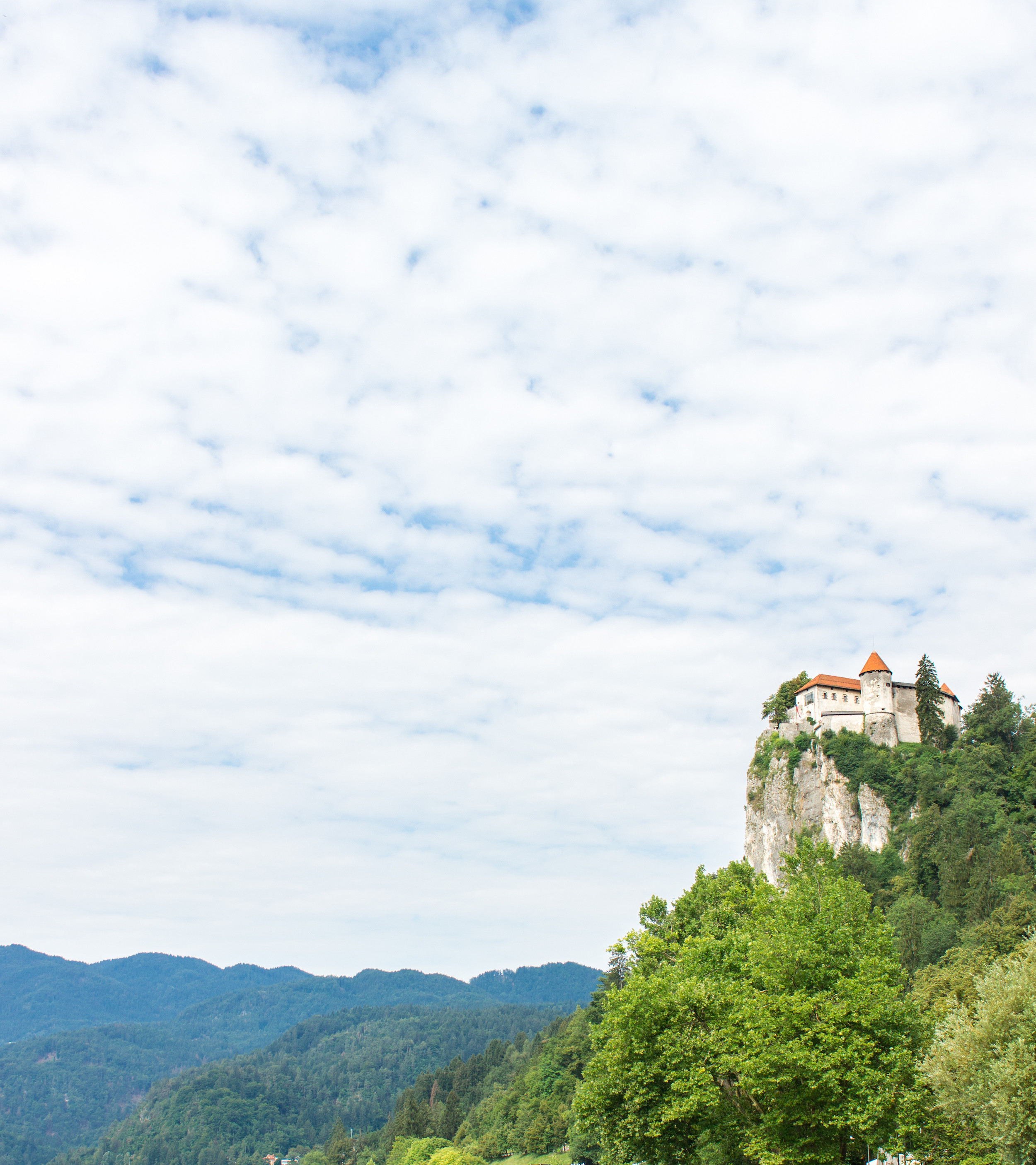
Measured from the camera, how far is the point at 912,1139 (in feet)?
128

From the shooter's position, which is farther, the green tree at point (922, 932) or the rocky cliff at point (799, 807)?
the rocky cliff at point (799, 807)

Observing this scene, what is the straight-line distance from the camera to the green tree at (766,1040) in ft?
126

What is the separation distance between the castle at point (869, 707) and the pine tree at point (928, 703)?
52.4 inches

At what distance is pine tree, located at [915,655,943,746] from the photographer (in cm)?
12681

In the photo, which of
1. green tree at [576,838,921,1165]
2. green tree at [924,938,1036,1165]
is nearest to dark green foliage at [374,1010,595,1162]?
green tree at [576,838,921,1165]

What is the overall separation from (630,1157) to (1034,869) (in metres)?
65.6

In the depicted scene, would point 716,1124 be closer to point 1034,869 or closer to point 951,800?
point 1034,869

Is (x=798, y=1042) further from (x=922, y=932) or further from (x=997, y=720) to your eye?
(x=997, y=720)

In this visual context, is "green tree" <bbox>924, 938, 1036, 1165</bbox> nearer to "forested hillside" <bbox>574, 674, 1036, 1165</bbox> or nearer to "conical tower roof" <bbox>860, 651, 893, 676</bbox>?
"forested hillside" <bbox>574, 674, 1036, 1165</bbox>

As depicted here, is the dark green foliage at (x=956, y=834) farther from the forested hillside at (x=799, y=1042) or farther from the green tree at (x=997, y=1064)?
the green tree at (x=997, y=1064)

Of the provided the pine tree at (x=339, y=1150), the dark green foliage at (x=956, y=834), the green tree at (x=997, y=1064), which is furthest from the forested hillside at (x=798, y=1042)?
the pine tree at (x=339, y=1150)

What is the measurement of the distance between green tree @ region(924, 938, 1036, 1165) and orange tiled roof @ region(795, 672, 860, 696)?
9827 cm

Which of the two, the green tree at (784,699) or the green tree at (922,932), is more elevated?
the green tree at (784,699)

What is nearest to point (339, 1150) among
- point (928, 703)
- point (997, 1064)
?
point (928, 703)
